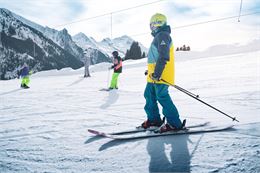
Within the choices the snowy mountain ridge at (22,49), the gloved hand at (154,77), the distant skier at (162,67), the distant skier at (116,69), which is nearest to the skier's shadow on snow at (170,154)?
the distant skier at (162,67)

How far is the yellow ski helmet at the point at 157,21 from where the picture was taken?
429 centimetres

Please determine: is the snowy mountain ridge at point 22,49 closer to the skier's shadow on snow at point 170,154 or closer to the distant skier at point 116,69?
the distant skier at point 116,69

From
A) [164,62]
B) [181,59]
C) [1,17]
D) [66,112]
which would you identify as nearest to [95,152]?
[164,62]

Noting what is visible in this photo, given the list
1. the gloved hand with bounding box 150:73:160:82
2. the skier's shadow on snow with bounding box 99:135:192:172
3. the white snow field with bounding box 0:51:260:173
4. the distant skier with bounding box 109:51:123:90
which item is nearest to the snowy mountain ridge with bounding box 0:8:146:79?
the distant skier with bounding box 109:51:123:90

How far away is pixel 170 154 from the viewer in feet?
10.6

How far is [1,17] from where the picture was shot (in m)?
159

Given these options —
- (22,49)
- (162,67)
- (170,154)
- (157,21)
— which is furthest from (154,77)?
(22,49)

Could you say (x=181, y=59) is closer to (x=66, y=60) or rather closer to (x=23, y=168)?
(x=23, y=168)

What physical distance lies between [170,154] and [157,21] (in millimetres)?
2068

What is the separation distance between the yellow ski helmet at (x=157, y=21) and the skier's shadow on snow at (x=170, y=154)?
170 cm

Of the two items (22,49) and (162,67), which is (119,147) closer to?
(162,67)

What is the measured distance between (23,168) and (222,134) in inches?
103

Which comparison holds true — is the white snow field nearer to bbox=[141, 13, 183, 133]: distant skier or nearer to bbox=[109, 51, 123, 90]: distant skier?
bbox=[141, 13, 183, 133]: distant skier

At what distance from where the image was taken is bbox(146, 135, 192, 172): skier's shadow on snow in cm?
285
